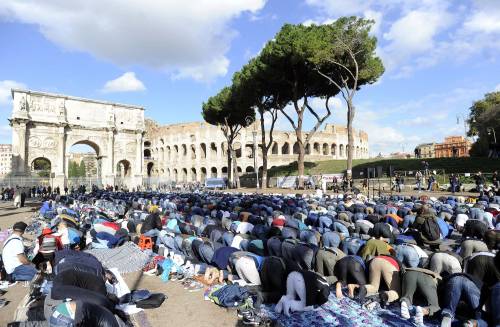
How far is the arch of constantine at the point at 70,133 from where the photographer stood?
135 ft

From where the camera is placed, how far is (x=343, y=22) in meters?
26.6

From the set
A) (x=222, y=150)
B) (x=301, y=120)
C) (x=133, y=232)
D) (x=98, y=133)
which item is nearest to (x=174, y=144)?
(x=222, y=150)

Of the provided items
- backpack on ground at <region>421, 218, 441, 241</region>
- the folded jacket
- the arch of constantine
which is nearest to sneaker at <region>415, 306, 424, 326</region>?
backpack on ground at <region>421, 218, 441, 241</region>

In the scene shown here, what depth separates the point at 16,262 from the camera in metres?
7.45

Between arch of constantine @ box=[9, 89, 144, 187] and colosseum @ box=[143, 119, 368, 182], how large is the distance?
17.8m

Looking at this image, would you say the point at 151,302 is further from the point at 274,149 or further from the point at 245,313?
the point at 274,149

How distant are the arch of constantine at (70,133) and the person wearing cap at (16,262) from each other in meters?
38.6

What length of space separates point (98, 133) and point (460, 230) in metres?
44.7

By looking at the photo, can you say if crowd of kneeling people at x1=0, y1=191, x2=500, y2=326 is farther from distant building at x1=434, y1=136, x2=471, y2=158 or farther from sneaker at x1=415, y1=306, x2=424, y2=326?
distant building at x1=434, y1=136, x2=471, y2=158

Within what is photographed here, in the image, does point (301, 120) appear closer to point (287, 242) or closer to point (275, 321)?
point (287, 242)

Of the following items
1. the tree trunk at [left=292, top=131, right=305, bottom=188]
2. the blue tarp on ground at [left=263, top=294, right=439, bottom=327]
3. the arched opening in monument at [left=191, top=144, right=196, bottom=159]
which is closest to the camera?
the blue tarp on ground at [left=263, top=294, right=439, bottom=327]

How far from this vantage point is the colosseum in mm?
65938

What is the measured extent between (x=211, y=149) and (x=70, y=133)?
27.8 metres

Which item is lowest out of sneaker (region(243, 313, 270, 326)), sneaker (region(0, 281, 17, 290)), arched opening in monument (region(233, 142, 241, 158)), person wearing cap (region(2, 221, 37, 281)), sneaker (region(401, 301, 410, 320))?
sneaker (region(243, 313, 270, 326))
